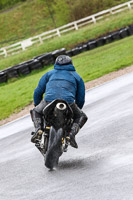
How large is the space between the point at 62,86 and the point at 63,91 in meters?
0.09

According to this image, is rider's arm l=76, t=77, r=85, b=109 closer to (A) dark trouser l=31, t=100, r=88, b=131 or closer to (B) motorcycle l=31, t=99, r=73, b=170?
(A) dark trouser l=31, t=100, r=88, b=131

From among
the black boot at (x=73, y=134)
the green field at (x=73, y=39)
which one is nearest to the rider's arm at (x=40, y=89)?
the black boot at (x=73, y=134)

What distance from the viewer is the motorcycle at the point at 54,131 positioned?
7758 millimetres

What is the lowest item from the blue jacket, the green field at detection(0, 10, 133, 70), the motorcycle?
the green field at detection(0, 10, 133, 70)

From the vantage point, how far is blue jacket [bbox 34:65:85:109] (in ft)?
26.6

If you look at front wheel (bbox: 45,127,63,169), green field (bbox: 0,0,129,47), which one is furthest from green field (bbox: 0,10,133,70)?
front wheel (bbox: 45,127,63,169)

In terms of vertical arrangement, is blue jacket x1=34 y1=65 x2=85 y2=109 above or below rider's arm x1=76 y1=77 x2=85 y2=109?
above

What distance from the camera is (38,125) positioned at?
8.12 m

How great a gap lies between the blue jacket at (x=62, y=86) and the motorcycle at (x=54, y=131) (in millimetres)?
288

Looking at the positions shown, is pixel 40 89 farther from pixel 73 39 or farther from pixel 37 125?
pixel 73 39

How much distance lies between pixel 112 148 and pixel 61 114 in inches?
45.1

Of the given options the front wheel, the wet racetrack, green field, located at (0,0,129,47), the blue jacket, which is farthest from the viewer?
green field, located at (0,0,129,47)

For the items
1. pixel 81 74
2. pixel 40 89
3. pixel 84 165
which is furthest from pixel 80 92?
pixel 81 74

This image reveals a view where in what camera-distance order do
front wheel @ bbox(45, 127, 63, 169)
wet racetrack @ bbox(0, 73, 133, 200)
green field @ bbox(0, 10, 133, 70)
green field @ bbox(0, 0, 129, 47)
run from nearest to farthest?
wet racetrack @ bbox(0, 73, 133, 200) < front wheel @ bbox(45, 127, 63, 169) < green field @ bbox(0, 10, 133, 70) < green field @ bbox(0, 0, 129, 47)
